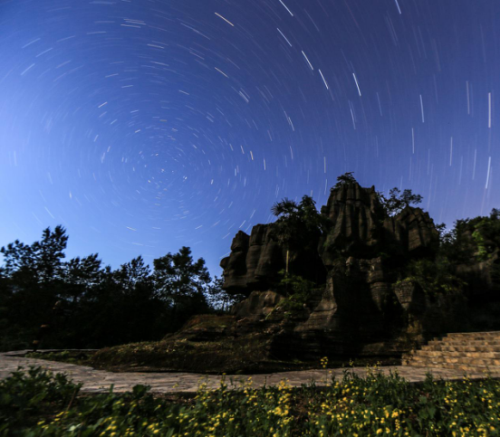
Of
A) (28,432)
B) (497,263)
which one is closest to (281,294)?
(497,263)

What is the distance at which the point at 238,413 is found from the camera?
3805 millimetres

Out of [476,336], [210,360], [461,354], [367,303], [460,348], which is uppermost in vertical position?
[367,303]

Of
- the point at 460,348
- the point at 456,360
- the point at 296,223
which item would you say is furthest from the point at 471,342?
the point at 296,223

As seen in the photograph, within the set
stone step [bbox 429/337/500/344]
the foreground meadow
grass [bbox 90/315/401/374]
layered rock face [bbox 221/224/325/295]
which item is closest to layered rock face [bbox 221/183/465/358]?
stone step [bbox 429/337/500/344]

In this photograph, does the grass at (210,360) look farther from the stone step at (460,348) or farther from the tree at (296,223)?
the tree at (296,223)

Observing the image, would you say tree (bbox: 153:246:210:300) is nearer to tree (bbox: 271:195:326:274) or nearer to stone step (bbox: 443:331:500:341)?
tree (bbox: 271:195:326:274)

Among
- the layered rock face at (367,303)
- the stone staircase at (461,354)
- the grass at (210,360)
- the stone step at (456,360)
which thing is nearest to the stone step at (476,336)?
the stone staircase at (461,354)

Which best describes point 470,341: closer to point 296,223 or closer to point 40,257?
point 296,223

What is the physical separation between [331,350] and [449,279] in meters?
9.39

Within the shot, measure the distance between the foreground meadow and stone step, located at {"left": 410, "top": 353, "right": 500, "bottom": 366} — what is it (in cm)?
481

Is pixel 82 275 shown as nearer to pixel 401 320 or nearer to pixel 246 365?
pixel 246 365

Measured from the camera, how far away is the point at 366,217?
25.6 metres

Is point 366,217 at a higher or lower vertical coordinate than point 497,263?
higher

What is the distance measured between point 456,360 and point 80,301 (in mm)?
33571
